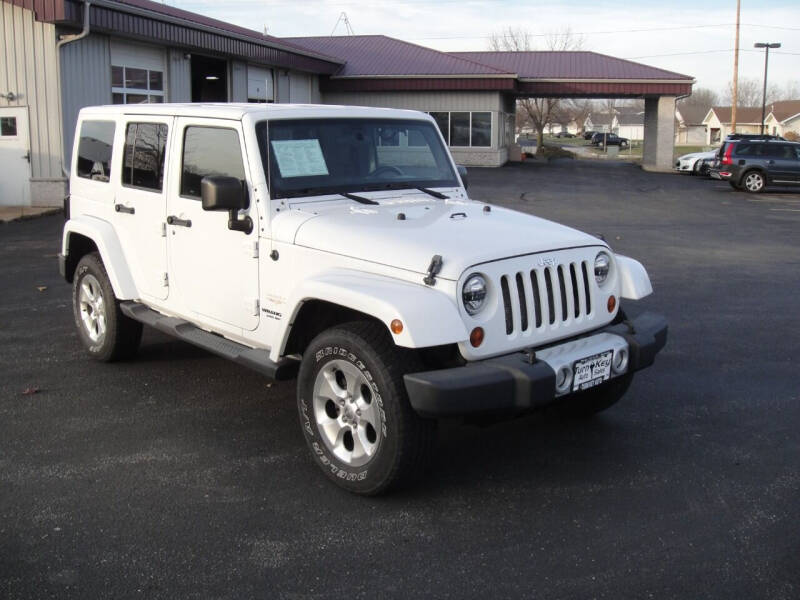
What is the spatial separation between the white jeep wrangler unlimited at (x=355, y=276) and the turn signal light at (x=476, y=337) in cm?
1

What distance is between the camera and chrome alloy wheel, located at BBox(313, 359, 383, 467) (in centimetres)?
445

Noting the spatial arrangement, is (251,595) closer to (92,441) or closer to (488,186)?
(92,441)

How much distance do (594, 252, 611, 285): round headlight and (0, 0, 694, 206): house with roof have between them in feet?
50.0

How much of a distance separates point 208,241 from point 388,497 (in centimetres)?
208

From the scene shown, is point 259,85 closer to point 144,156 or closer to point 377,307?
point 144,156

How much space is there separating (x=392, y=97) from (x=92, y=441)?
33322mm

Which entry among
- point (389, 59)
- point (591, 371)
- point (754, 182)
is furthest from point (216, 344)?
point (389, 59)

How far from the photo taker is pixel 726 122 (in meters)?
103

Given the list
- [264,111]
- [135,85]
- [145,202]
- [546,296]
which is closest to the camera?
[546,296]

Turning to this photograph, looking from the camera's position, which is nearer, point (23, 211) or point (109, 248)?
point (109, 248)

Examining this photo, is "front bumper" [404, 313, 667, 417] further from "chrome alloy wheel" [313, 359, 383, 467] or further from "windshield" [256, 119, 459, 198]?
"windshield" [256, 119, 459, 198]

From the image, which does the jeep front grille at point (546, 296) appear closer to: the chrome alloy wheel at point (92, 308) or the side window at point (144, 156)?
the side window at point (144, 156)

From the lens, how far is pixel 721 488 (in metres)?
4.67

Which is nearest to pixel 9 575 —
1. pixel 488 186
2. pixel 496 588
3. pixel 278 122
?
pixel 496 588
